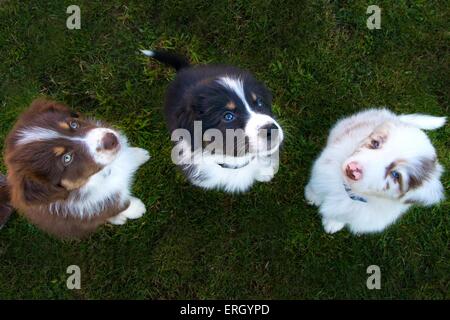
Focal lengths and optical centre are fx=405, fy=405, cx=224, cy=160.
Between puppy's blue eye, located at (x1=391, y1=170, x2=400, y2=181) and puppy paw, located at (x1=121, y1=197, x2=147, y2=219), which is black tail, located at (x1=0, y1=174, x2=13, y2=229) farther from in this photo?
puppy's blue eye, located at (x1=391, y1=170, x2=400, y2=181)

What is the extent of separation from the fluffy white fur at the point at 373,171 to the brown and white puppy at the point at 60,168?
5.63 feet

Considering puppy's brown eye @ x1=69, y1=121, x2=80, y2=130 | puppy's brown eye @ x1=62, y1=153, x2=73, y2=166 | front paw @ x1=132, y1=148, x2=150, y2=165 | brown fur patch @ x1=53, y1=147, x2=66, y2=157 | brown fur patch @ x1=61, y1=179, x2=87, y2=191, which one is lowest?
brown fur patch @ x1=61, y1=179, x2=87, y2=191

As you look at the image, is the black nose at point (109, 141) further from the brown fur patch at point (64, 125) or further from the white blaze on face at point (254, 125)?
the white blaze on face at point (254, 125)

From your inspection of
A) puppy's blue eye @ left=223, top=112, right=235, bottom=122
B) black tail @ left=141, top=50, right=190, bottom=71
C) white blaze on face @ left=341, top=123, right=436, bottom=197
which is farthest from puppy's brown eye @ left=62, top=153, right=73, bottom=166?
white blaze on face @ left=341, top=123, right=436, bottom=197

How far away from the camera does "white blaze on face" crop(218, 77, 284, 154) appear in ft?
9.05

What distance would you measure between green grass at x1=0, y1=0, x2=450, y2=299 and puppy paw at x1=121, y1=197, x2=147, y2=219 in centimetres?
→ 14

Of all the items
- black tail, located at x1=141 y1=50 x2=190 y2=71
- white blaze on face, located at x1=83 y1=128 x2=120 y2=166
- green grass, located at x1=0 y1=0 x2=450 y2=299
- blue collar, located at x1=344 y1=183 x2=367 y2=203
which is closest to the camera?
white blaze on face, located at x1=83 y1=128 x2=120 y2=166

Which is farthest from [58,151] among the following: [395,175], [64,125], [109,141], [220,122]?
[395,175]

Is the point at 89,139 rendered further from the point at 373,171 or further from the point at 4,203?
the point at 373,171

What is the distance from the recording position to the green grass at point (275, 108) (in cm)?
415

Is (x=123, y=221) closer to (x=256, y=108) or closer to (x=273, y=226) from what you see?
(x=273, y=226)

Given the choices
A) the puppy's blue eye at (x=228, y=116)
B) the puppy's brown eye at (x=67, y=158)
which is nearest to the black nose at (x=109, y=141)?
the puppy's brown eye at (x=67, y=158)

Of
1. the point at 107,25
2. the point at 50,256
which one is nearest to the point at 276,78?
the point at 107,25

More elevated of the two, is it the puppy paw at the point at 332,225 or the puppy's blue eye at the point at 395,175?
the puppy paw at the point at 332,225
